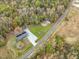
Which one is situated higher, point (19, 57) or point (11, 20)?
point (11, 20)

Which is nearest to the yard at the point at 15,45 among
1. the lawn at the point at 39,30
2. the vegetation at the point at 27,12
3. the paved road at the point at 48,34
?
the paved road at the point at 48,34

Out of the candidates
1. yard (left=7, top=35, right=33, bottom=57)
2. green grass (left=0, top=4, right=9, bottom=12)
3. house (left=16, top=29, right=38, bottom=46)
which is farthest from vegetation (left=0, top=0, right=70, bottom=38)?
house (left=16, top=29, right=38, bottom=46)

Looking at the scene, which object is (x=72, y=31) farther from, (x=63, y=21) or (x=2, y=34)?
(x=2, y=34)

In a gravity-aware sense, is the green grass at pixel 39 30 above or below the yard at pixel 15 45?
above

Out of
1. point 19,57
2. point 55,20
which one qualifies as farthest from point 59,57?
point 55,20

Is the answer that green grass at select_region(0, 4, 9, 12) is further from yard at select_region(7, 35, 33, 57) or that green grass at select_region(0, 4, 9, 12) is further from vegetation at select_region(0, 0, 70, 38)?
yard at select_region(7, 35, 33, 57)

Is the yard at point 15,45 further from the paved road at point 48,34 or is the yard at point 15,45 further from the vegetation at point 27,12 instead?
the vegetation at point 27,12

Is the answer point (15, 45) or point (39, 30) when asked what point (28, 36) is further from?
point (15, 45)

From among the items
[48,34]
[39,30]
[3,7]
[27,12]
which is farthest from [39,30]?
[3,7]
